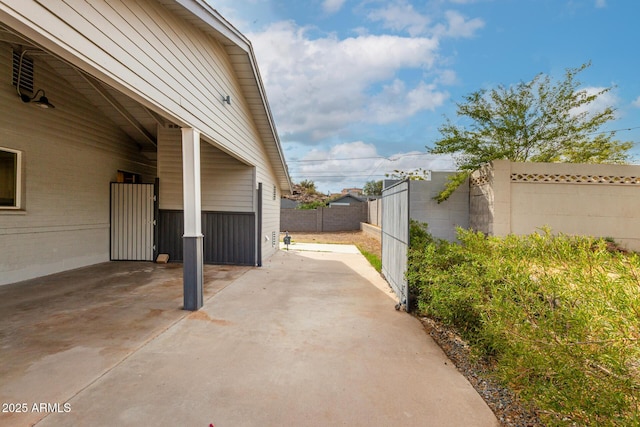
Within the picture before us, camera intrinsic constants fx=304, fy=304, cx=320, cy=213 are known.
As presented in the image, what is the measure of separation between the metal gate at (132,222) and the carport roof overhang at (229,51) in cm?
333

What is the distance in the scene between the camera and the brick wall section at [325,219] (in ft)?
64.6

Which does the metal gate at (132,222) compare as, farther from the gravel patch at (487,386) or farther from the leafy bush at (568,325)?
the leafy bush at (568,325)

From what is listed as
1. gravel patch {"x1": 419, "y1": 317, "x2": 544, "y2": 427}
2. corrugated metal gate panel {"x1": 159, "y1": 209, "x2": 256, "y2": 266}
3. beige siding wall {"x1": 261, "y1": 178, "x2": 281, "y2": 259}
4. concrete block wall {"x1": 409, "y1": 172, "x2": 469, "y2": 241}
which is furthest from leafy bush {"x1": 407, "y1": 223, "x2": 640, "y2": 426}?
beige siding wall {"x1": 261, "y1": 178, "x2": 281, "y2": 259}

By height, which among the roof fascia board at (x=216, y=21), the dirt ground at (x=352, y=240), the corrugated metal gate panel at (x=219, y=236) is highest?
the roof fascia board at (x=216, y=21)

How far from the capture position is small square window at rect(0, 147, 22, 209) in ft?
16.8

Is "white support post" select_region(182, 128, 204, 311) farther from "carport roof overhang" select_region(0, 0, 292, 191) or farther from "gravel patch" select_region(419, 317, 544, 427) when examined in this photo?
"gravel patch" select_region(419, 317, 544, 427)

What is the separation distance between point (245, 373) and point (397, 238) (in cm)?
334

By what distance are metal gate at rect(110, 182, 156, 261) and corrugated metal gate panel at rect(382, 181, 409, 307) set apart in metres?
5.78

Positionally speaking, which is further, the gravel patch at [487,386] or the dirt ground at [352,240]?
the dirt ground at [352,240]

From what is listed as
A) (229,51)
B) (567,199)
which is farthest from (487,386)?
(229,51)

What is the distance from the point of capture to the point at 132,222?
771cm

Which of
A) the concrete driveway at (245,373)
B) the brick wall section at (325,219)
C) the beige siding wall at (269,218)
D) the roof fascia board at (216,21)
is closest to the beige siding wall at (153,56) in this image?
the roof fascia board at (216,21)

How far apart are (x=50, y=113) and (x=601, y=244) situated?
8236mm

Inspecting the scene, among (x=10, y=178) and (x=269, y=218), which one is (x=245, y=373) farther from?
(x=269, y=218)
